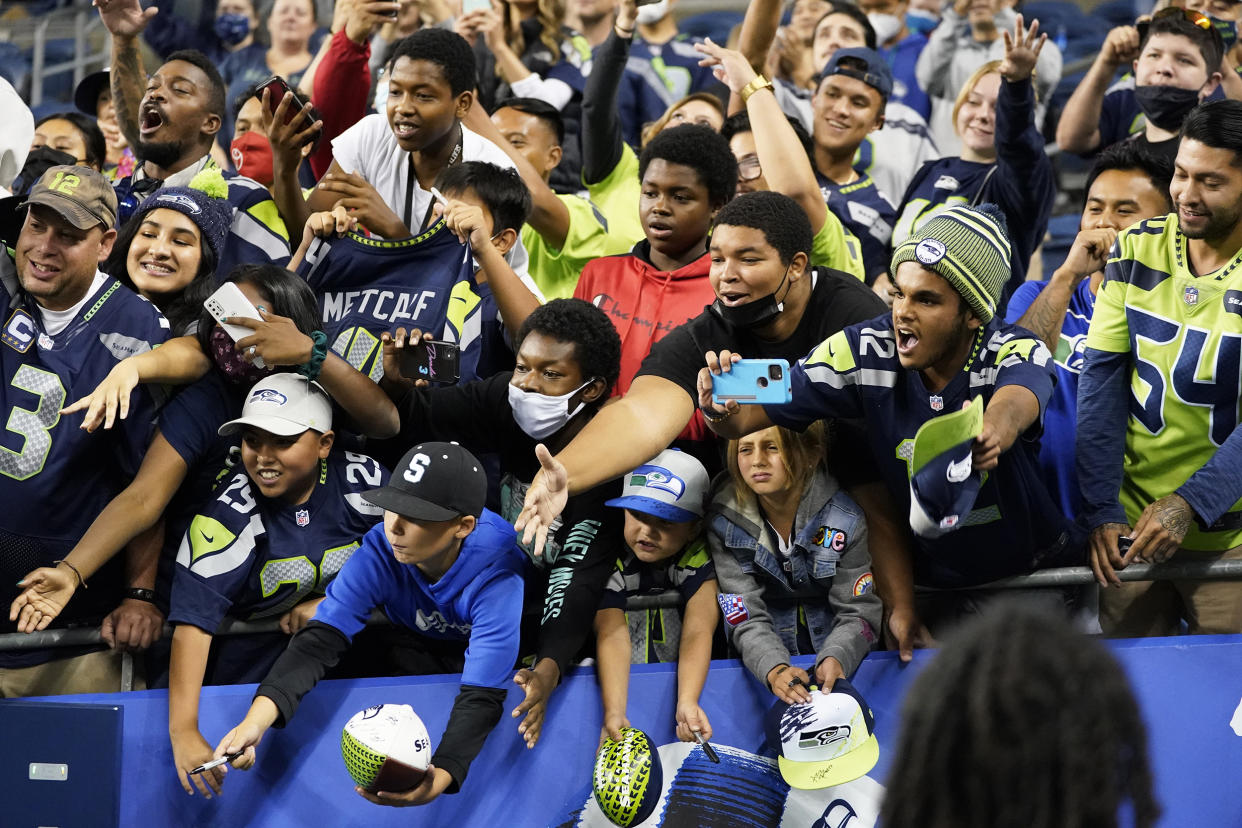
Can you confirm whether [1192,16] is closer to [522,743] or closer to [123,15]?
[522,743]

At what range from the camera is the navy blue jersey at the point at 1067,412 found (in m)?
4.58

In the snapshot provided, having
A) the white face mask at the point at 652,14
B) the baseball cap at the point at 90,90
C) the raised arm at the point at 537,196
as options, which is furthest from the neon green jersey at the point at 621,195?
the baseball cap at the point at 90,90

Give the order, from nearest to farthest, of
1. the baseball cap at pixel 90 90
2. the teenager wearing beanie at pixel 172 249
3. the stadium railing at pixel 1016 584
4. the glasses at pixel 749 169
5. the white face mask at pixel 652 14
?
the stadium railing at pixel 1016 584 < the teenager wearing beanie at pixel 172 249 < the glasses at pixel 749 169 < the white face mask at pixel 652 14 < the baseball cap at pixel 90 90

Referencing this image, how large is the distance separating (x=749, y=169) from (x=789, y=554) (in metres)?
2.19

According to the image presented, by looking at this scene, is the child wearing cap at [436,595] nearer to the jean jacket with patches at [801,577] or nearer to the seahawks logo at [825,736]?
the jean jacket with patches at [801,577]

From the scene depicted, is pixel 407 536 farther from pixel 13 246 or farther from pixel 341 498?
pixel 13 246

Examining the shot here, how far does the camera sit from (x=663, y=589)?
14.0ft

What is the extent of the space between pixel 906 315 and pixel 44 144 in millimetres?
5030

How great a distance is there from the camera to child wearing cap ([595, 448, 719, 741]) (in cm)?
402

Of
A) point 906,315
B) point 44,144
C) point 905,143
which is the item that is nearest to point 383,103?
point 44,144

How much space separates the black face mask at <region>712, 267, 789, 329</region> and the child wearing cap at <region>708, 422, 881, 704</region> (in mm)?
378

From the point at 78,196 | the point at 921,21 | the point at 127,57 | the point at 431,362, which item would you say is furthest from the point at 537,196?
the point at 921,21

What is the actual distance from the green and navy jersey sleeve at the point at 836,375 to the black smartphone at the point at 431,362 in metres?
1.05

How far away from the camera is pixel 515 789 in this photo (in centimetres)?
404
